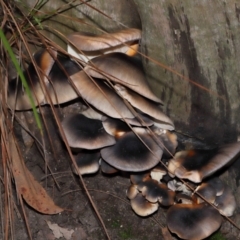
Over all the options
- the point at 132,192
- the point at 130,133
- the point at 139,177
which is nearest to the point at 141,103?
the point at 130,133

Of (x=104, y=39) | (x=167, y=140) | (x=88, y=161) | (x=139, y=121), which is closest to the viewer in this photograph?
(x=104, y=39)

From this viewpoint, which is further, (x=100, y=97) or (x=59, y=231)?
(x=59, y=231)

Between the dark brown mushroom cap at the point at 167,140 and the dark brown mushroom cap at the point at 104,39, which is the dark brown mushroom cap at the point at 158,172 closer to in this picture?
the dark brown mushroom cap at the point at 167,140

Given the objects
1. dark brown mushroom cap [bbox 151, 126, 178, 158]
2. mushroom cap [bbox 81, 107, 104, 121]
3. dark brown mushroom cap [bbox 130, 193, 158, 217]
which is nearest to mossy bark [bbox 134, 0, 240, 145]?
dark brown mushroom cap [bbox 151, 126, 178, 158]

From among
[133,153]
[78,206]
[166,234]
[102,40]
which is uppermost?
[102,40]

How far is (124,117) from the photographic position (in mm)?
2354

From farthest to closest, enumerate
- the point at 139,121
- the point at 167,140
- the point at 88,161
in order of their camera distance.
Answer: the point at 88,161 < the point at 167,140 < the point at 139,121

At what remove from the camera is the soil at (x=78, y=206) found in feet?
8.36

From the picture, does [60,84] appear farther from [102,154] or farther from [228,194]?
[228,194]

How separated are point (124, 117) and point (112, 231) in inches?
25.7

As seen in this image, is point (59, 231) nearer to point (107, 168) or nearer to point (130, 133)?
point (107, 168)

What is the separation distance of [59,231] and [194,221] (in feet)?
2.30

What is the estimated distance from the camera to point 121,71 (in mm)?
2266

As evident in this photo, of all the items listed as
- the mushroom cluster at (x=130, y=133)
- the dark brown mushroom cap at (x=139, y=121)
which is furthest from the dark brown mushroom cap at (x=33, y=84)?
the dark brown mushroom cap at (x=139, y=121)
